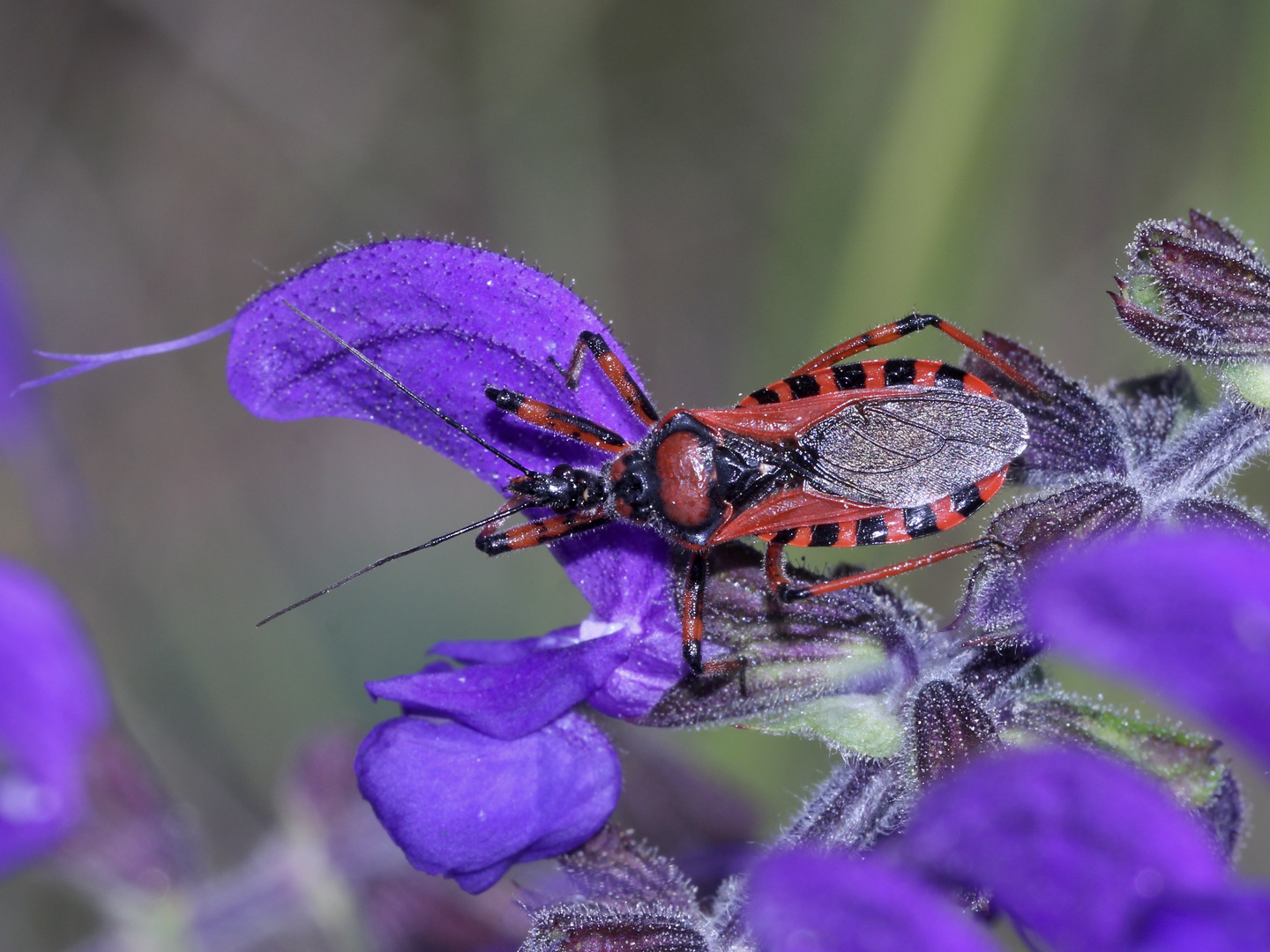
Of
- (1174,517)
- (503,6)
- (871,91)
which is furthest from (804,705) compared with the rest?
(503,6)

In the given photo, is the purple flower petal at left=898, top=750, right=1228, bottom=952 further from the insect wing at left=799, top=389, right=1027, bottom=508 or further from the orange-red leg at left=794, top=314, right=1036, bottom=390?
the orange-red leg at left=794, top=314, right=1036, bottom=390

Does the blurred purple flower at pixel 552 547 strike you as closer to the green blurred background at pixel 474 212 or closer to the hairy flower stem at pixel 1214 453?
the hairy flower stem at pixel 1214 453

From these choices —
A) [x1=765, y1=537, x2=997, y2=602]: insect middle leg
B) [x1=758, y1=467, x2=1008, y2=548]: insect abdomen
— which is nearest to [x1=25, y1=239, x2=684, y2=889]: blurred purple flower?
[x1=765, y1=537, x2=997, y2=602]: insect middle leg

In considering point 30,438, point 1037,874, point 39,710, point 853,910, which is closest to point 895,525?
point 1037,874

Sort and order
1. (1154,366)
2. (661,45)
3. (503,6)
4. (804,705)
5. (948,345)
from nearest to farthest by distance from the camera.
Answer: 1. (804,705)
2. (948,345)
3. (1154,366)
4. (503,6)
5. (661,45)

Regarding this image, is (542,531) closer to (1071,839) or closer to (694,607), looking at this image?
(694,607)

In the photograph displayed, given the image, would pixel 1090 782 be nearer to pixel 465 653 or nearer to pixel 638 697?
pixel 638 697
